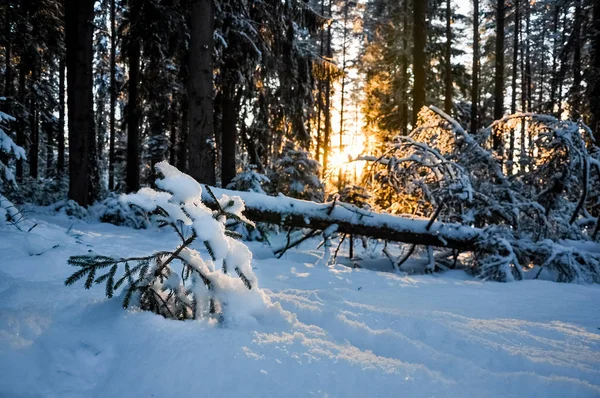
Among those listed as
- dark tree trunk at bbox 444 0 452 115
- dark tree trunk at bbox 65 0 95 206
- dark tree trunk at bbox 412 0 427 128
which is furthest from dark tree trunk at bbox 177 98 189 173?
dark tree trunk at bbox 444 0 452 115

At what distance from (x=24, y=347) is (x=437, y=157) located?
4853mm

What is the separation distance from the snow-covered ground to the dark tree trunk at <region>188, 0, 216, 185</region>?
160 inches

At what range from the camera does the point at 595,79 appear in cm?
876

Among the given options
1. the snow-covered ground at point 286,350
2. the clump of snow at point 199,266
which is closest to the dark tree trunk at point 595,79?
the snow-covered ground at point 286,350

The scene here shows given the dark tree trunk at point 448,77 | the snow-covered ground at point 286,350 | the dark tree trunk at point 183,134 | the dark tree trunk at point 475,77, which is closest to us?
the snow-covered ground at point 286,350

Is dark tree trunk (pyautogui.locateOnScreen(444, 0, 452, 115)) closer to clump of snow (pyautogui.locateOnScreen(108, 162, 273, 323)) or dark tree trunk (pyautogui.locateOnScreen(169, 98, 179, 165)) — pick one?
dark tree trunk (pyautogui.locateOnScreen(169, 98, 179, 165))

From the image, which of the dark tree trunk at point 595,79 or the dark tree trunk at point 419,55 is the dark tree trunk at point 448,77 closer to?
the dark tree trunk at point 595,79

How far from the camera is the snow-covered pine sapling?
148cm

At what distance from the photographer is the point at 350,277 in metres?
3.54

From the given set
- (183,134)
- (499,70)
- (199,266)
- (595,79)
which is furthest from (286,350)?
(499,70)

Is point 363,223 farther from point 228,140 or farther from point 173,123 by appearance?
point 173,123

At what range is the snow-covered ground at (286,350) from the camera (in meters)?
1.09

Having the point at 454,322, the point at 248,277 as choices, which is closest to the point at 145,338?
the point at 248,277

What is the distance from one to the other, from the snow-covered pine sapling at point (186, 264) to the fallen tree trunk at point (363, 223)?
275cm
